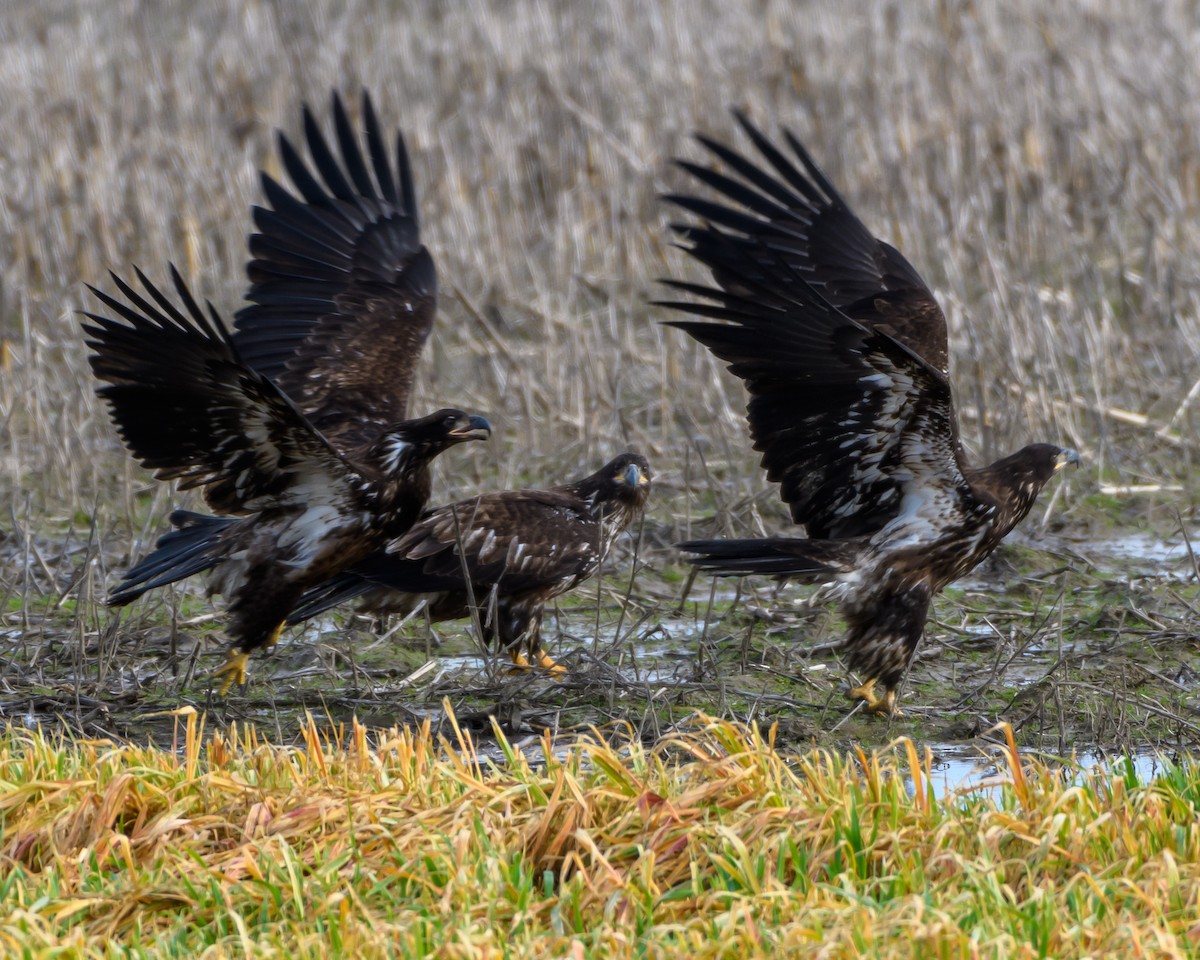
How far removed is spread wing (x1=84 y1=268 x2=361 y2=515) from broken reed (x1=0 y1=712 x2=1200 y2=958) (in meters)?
1.19

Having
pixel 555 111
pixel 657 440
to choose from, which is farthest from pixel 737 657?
pixel 555 111

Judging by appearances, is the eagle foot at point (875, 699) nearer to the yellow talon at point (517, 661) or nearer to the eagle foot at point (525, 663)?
the eagle foot at point (525, 663)

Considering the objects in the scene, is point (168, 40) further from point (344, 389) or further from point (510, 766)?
point (510, 766)

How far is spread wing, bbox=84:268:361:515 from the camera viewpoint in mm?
5020

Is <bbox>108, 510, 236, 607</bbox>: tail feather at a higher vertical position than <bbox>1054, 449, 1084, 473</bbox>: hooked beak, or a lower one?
higher

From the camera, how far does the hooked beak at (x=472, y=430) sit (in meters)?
5.69

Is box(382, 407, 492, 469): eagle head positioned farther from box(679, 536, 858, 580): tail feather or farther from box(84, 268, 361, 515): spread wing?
box(679, 536, 858, 580): tail feather

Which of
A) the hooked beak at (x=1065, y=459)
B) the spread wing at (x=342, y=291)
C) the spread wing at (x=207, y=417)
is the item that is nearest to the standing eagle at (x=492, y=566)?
the spread wing at (x=207, y=417)

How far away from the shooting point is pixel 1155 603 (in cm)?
645

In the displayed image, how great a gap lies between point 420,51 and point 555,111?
7.76ft

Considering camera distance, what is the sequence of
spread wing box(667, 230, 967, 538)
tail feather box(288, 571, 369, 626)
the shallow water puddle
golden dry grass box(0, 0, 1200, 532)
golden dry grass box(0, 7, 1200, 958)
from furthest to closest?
golden dry grass box(0, 0, 1200, 532)
tail feather box(288, 571, 369, 626)
spread wing box(667, 230, 967, 538)
the shallow water puddle
golden dry grass box(0, 7, 1200, 958)

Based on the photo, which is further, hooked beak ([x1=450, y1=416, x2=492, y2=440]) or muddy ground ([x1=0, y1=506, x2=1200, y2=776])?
hooked beak ([x1=450, y1=416, x2=492, y2=440])

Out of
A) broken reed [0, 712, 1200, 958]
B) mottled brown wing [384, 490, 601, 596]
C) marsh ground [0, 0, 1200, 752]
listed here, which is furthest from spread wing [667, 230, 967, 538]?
broken reed [0, 712, 1200, 958]

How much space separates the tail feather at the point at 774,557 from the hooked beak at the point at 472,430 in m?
0.78
